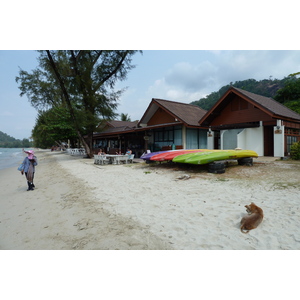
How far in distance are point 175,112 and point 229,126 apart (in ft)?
13.9

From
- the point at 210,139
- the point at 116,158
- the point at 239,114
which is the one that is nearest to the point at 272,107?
the point at 239,114

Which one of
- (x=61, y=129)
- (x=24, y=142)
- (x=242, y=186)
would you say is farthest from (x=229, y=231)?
(x=24, y=142)

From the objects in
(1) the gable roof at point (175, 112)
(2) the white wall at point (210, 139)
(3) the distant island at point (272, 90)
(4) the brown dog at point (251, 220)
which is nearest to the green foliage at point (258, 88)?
(3) the distant island at point (272, 90)

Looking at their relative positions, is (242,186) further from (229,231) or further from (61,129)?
(61,129)

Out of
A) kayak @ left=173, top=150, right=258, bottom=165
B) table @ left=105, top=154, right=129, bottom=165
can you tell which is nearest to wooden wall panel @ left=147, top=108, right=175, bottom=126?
table @ left=105, top=154, right=129, bottom=165

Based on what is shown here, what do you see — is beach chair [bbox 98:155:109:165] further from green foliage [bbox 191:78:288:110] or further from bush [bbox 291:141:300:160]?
green foliage [bbox 191:78:288:110]

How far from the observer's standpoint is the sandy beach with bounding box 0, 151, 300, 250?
3170 mm

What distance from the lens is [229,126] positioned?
1501cm

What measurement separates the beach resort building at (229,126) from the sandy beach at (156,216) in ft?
23.2

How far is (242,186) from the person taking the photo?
5.97m

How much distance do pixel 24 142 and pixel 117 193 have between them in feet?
492

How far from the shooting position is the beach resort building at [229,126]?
12.7m

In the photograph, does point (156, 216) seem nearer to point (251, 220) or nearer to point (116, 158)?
point (251, 220)

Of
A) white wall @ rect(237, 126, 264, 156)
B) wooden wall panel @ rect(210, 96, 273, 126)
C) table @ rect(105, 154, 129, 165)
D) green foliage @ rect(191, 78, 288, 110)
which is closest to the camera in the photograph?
wooden wall panel @ rect(210, 96, 273, 126)
